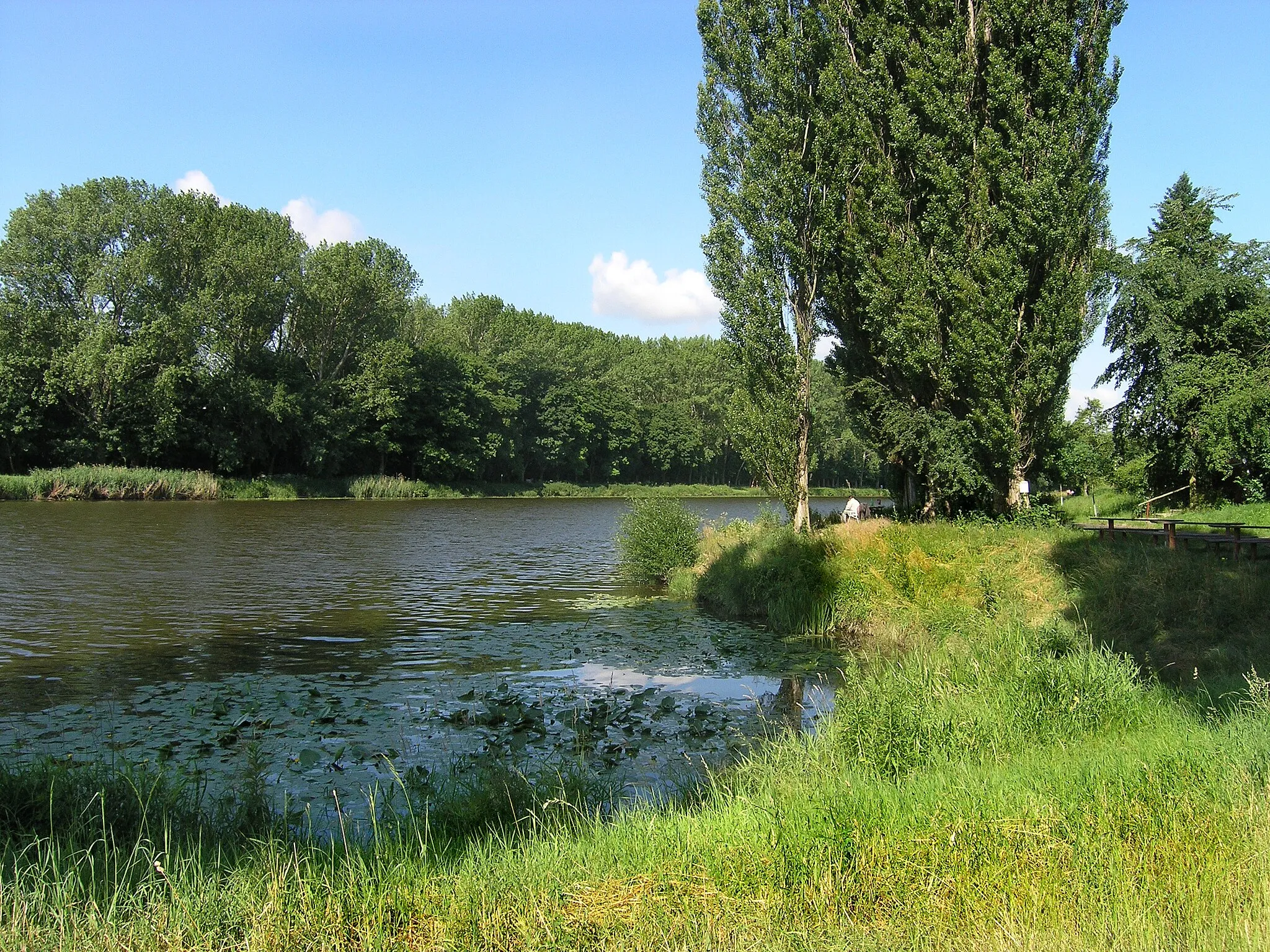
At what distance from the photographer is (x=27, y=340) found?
5425 centimetres

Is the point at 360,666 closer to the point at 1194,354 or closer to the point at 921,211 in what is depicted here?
the point at 921,211

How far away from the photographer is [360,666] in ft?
44.8

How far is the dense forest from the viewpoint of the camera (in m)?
54.6

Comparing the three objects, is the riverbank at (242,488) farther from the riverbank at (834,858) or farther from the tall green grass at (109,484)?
the riverbank at (834,858)

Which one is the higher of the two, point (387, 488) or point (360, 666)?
point (387, 488)

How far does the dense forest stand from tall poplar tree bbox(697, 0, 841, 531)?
574cm

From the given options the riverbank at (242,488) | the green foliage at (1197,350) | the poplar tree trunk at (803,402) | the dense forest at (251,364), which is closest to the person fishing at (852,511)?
the dense forest at (251,364)

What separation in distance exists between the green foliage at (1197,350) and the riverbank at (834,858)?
2041 cm

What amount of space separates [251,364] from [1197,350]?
5957cm

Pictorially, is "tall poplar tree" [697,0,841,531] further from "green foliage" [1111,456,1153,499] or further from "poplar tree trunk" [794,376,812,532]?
"green foliage" [1111,456,1153,499]

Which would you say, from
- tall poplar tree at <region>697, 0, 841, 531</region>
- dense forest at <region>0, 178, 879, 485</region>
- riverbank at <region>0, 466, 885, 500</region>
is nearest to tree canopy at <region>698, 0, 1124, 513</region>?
tall poplar tree at <region>697, 0, 841, 531</region>

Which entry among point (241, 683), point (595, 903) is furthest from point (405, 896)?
point (241, 683)

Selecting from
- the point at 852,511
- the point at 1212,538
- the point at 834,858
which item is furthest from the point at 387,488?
the point at 834,858

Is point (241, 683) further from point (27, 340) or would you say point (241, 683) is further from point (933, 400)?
point (27, 340)
